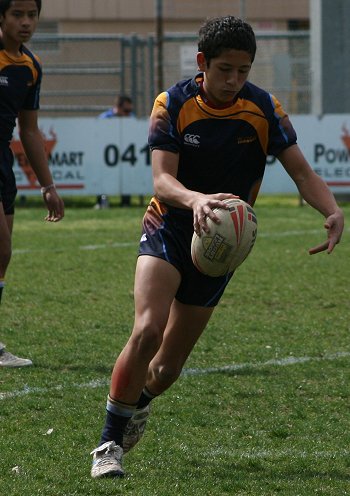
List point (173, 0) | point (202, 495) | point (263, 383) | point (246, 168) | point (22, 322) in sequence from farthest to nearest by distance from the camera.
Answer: point (173, 0), point (22, 322), point (263, 383), point (246, 168), point (202, 495)

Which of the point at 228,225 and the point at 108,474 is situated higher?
the point at 228,225

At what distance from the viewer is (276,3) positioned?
3400cm

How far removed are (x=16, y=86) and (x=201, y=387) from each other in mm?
2200

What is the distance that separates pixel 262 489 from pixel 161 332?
78 centimetres

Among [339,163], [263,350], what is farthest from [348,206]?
[263,350]

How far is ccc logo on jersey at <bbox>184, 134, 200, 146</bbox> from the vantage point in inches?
202

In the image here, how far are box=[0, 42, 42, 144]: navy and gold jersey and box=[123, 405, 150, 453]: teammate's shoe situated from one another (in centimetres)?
261

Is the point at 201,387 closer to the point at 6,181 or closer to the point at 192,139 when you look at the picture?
the point at 6,181

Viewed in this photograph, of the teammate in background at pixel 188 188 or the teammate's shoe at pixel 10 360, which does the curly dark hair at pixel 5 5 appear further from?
the teammate's shoe at pixel 10 360

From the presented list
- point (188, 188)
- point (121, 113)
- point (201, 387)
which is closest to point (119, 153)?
point (121, 113)

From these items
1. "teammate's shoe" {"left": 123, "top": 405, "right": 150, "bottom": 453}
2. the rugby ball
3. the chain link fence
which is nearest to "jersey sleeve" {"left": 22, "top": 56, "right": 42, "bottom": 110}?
"teammate's shoe" {"left": 123, "top": 405, "right": 150, "bottom": 453}

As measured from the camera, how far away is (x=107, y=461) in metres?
4.96

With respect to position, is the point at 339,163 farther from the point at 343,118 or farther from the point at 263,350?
the point at 263,350

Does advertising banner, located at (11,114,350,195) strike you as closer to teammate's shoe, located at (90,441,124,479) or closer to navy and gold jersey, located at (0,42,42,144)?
navy and gold jersey, located at (0,42,42,144)
